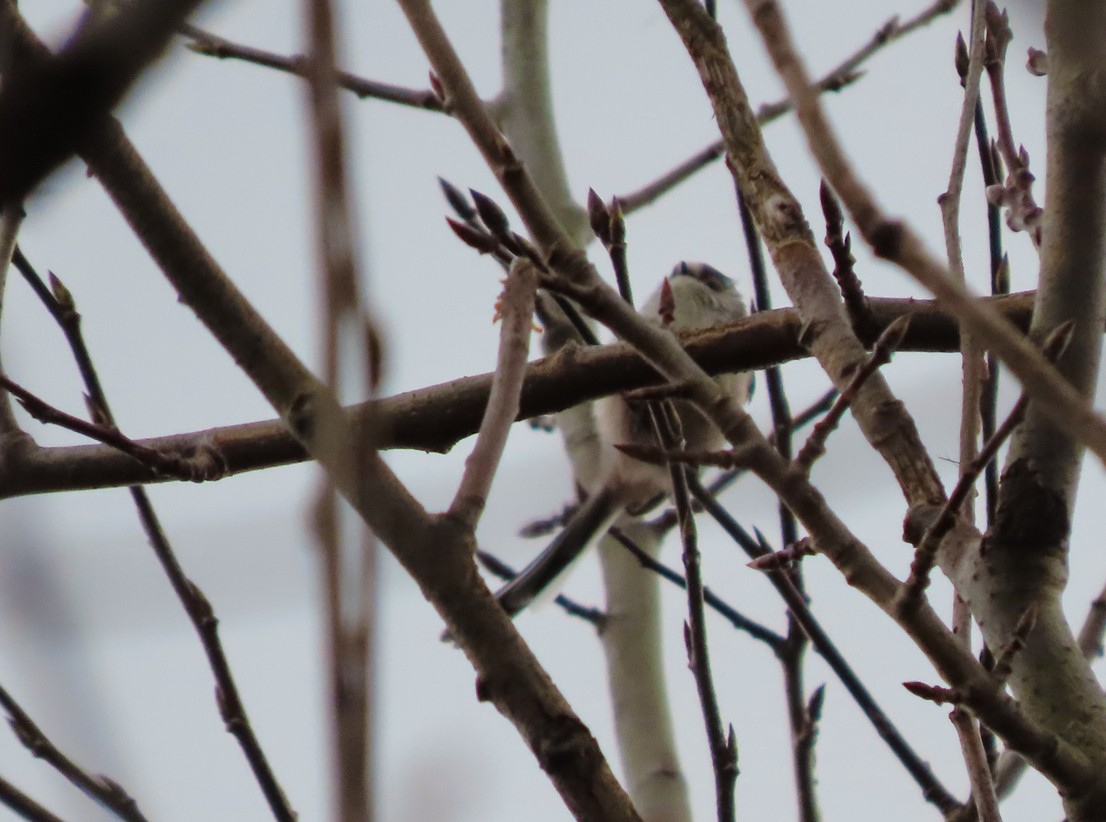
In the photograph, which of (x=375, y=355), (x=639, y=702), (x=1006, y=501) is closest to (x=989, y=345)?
(x=375, y=355)

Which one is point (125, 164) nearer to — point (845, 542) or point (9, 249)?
point (9, 249)

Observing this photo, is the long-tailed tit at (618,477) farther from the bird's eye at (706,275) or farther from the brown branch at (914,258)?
the brown branch at (914,258)

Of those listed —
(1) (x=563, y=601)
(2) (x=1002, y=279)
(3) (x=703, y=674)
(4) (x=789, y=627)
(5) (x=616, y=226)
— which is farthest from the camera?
(1) (x=563, y=601)

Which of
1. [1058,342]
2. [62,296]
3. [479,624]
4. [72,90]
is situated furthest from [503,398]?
[62,296]

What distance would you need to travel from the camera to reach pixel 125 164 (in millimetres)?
1379

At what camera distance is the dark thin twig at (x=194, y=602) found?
1.83 metres

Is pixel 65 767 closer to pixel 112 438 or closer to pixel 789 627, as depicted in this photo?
pixel 112 438

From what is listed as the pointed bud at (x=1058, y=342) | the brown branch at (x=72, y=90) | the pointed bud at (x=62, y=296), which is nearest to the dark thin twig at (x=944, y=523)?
the pointed bud at (x=1058, y=342)

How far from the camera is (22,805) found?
5.16ft

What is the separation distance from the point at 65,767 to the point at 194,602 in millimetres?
283

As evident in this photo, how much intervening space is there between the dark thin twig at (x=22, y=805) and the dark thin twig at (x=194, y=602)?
317 mm

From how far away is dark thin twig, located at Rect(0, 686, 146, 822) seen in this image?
1.74 meters

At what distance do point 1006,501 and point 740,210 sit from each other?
3.12 ft

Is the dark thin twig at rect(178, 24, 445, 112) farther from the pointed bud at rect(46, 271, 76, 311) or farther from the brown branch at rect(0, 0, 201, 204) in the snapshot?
the brown branch at rect(0, 0, 201, 204)
